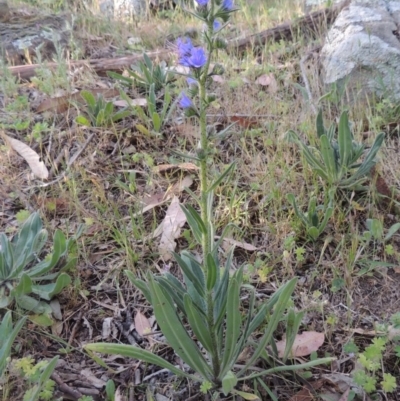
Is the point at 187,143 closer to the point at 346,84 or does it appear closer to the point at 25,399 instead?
the point at 346,84

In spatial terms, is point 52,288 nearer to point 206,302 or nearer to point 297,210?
point 206,302

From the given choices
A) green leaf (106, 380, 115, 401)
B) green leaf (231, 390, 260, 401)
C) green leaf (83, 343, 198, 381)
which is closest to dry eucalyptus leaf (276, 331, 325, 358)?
green leaf (231, 390, 260, 401)

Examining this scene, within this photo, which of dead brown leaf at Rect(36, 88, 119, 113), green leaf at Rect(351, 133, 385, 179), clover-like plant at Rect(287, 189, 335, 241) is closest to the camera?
clover-like plant at Rect(287, 189, 335, 241)

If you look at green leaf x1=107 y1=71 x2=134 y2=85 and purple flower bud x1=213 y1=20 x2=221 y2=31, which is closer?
purple flower bud x1=213 y1=20 x2=221 y2=31

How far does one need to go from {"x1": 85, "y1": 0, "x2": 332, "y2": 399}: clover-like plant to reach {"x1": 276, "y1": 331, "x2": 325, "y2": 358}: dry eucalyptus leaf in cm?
7

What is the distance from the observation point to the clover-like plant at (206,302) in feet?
4.42

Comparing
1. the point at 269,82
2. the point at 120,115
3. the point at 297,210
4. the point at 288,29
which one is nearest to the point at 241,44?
the point at 288,29

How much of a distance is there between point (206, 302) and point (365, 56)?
7.44 ft

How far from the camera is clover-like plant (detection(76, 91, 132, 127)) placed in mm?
2799

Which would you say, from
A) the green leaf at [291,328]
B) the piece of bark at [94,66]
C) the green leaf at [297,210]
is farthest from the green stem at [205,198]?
the piece of bark at [94,66]

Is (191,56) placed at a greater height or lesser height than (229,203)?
greater

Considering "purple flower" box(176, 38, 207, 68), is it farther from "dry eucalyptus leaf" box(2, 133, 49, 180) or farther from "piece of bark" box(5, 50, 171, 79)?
"piece of bark" box(5, 50, 171, 79)

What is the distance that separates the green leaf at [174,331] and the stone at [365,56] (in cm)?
204

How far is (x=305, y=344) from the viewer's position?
1.75 m
